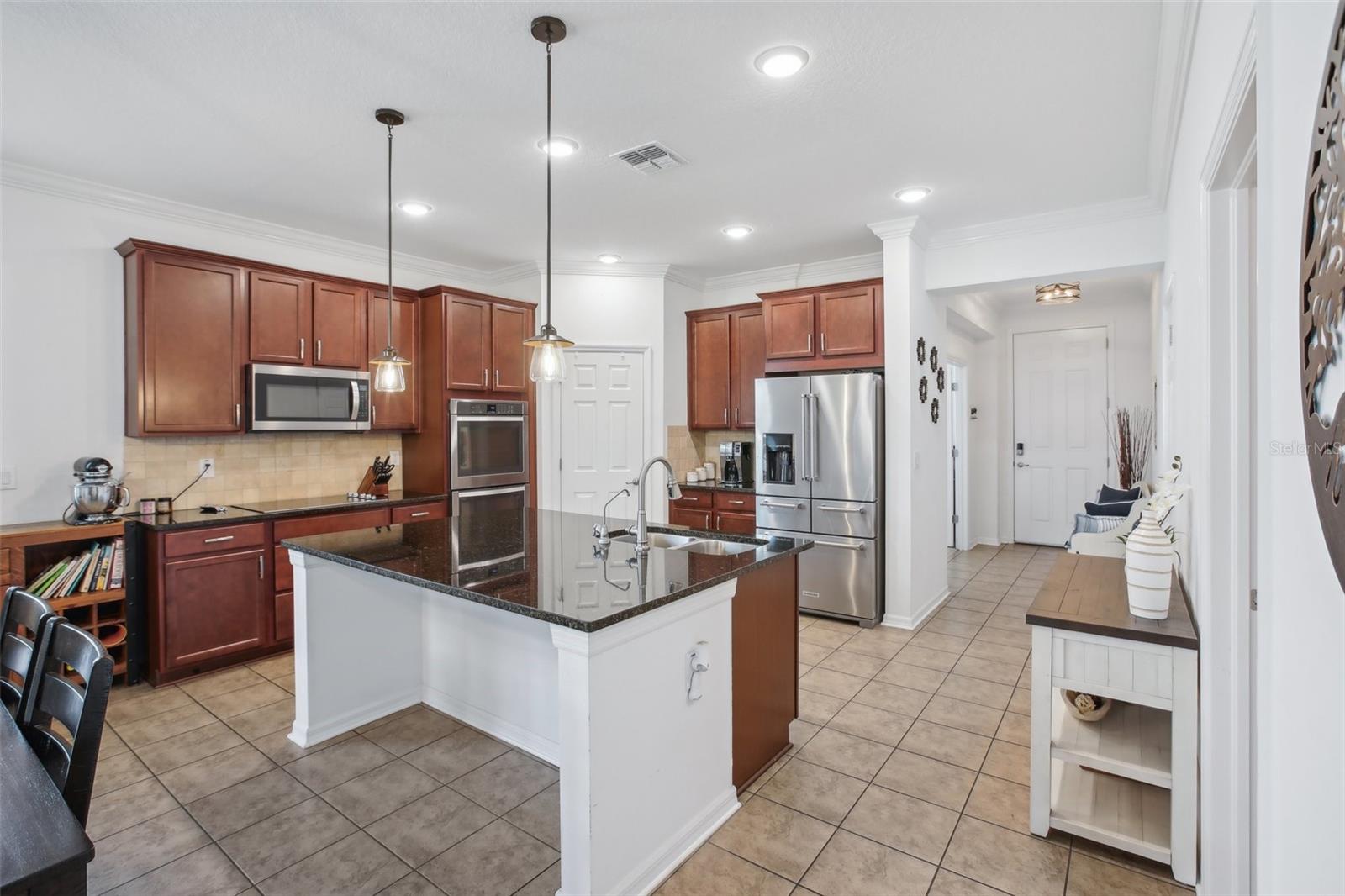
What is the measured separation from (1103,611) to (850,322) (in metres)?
2.82

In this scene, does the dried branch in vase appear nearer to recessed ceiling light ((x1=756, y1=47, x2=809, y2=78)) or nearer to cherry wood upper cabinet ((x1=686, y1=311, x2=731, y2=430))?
cherry wood upper cabinet ((x1=686, y1=311, x2=731, y2=430))

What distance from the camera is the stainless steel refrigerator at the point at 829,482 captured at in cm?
439

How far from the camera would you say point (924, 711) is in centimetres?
309

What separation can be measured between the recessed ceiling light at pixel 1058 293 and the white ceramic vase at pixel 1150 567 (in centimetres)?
436

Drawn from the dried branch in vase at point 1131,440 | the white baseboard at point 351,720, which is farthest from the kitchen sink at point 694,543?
the dried branch in vase at point 1131,440

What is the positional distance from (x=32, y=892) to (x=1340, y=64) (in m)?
1.78

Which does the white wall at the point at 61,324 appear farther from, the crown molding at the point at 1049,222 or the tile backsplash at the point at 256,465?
the crown molding at the point at 1049,222

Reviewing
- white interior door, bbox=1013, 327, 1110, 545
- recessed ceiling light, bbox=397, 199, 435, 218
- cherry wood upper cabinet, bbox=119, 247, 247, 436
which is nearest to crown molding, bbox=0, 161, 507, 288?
cherry wood upper cabinet, bbox=119, 247, 247, 436

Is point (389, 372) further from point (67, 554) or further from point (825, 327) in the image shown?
point (825, 327)

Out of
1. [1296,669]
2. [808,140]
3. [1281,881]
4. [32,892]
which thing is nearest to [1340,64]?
[1296,669]

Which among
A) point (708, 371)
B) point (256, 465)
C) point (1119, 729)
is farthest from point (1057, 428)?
point (256, 465)

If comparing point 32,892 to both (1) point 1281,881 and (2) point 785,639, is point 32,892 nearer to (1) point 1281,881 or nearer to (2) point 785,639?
(1) point 1281,881

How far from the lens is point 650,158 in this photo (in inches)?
126

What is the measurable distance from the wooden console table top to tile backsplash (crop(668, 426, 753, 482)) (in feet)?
10.8
